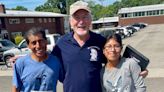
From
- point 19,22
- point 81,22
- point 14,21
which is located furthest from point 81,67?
point 19,22

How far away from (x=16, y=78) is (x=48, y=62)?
15.1 inches

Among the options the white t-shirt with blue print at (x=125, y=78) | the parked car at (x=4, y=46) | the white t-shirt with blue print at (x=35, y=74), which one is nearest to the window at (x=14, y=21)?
the parked car at (x=4, y=46)

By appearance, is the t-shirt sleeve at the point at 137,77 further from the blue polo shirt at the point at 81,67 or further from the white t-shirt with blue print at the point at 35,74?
the white t-shirt with blue print at the point at 35,74

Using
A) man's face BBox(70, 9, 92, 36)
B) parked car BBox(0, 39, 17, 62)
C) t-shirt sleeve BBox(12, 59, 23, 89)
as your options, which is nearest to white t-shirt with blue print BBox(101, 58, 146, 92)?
man's face BBox(70, 9, 92, 36)

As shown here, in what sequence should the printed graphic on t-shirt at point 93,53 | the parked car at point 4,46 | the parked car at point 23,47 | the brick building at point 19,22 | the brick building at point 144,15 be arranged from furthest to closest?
the brick building at point 144,15 → the brick building at point 19,22 → the parked car at point 4,46 → the parked car at point 23,47 → the printed graphic on t-shirt at point 93,53

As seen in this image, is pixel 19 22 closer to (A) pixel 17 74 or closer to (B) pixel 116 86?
(A) pixel 17 74

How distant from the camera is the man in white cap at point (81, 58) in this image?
12.5 feet

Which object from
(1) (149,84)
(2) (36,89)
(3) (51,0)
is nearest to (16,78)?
(2) (36,89)

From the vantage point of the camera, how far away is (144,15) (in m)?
94.8

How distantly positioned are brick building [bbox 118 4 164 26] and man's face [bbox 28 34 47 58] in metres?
89.5

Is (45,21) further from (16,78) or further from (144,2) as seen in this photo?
(144,2)

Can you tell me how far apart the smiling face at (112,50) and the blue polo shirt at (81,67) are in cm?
16

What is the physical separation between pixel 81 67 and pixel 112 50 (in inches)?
15.4

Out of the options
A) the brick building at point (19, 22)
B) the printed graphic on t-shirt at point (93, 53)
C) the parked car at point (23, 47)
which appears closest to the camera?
the printed graphic on t-shirt at point (93, 53)
